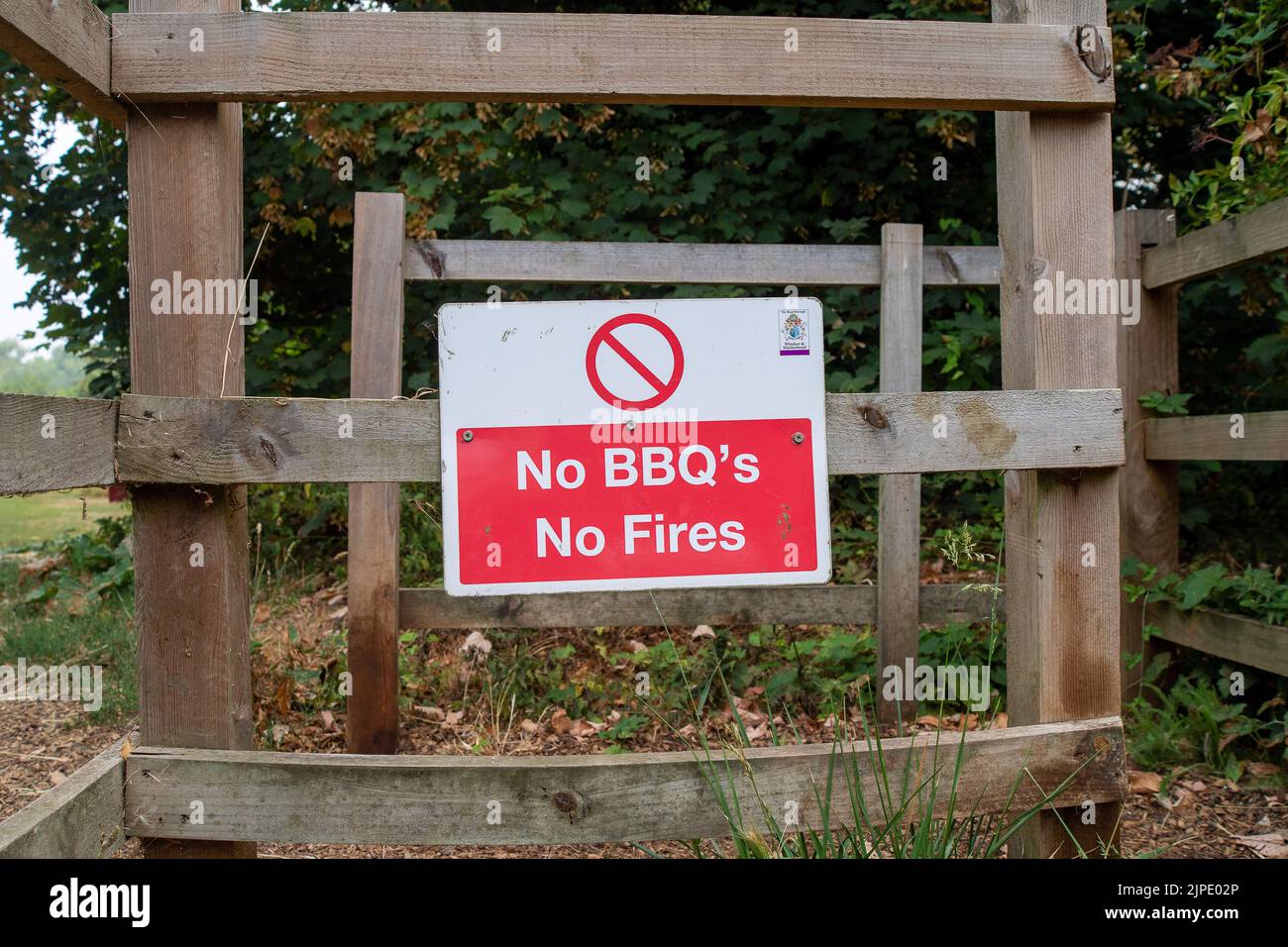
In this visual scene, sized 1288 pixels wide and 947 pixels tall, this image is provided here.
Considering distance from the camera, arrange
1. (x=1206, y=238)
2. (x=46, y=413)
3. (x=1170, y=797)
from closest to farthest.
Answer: (x=46, y=413), (x=1170, y=797), (x=1206, y=238)

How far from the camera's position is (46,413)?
160 centimetres

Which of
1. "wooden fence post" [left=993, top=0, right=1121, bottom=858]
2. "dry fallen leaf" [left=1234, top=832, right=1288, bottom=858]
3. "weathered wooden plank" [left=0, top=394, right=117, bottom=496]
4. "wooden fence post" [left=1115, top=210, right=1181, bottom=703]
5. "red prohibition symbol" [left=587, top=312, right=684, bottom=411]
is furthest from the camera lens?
"wooden fence post" [left=1115, top=210, right=1181, bottom=703]

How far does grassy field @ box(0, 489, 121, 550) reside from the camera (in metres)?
7.95

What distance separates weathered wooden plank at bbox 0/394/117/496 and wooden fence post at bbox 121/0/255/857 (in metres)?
0.14

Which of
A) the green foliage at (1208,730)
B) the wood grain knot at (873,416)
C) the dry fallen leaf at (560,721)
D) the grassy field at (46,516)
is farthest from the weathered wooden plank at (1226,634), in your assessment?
the grassy field at (46,516)

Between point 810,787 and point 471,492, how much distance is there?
923 millimetres

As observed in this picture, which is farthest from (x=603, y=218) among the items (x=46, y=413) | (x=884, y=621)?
(x=46, y=413)

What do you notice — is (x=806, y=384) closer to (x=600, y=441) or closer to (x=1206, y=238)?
(x=600, y=441)

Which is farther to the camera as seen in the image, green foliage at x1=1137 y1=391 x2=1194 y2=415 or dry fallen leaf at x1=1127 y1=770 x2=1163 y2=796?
green foliage at x1=1137 y1=391 x2=1194 y2=415

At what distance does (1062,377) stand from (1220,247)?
5.57ft

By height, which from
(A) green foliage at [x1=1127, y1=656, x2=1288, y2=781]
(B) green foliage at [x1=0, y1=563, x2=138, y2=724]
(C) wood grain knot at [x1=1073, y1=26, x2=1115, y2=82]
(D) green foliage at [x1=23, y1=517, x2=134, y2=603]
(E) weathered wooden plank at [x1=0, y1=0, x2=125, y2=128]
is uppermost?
(C) wood grain knot at [x1=1073, y1=26, x2=1115, y2=82]

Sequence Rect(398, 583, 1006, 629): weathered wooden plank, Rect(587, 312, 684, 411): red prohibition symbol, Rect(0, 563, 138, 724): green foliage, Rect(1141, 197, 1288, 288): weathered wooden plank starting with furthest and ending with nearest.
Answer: Rect(0, 563, 138, 724): green foliage → Rect(398, 583, 1006, 629): weathered wooden plank → Rect(1141, 197, 1288, 288): weathered wooden plank → Rect(587, 312, 684, 411): red prohibition symbol

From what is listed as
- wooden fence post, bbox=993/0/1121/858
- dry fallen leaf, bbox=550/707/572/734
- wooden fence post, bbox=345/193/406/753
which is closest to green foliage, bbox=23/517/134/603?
wooden fence post, bbox=345/193/406/753

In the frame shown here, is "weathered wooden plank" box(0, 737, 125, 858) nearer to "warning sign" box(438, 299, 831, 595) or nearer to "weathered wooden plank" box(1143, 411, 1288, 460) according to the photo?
"warning sign" box(438, 299, 831, 595)
